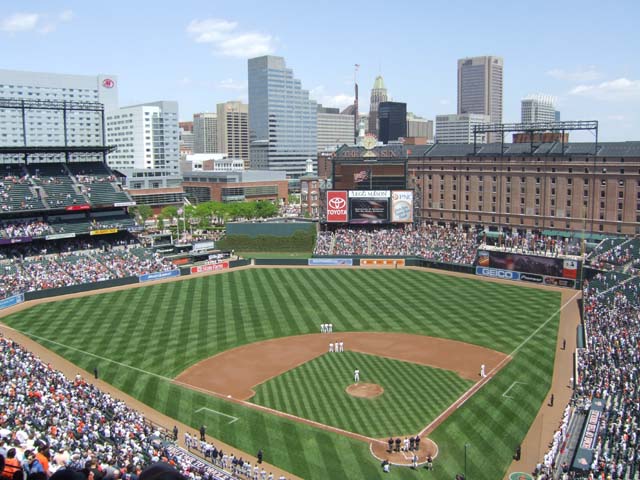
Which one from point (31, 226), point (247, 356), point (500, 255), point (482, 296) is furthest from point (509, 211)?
point (31, 226)

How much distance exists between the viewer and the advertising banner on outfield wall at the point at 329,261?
7769 cm

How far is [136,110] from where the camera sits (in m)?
179

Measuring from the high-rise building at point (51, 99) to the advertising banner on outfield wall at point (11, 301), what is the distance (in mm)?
113283

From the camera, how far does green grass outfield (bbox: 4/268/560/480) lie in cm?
2920

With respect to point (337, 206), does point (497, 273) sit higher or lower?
lower

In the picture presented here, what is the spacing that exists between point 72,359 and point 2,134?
14708 centimetres

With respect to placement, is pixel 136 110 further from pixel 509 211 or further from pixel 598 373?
pixel 598 373

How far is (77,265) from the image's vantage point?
65.1 metres

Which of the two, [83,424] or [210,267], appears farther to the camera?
[210,267]

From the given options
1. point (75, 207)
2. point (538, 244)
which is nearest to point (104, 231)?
point (75, 207)

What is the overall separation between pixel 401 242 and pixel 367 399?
48.3 meters

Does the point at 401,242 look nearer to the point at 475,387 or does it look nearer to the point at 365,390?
the point at 475,387

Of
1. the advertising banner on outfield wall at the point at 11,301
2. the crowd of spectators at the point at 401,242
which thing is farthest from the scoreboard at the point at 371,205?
the advertising banner on outfield wall at the point at 11,301

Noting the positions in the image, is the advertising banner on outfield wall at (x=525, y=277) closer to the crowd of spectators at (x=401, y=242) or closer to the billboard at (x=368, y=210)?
the crowd of spectators at (x=401, y=242)
